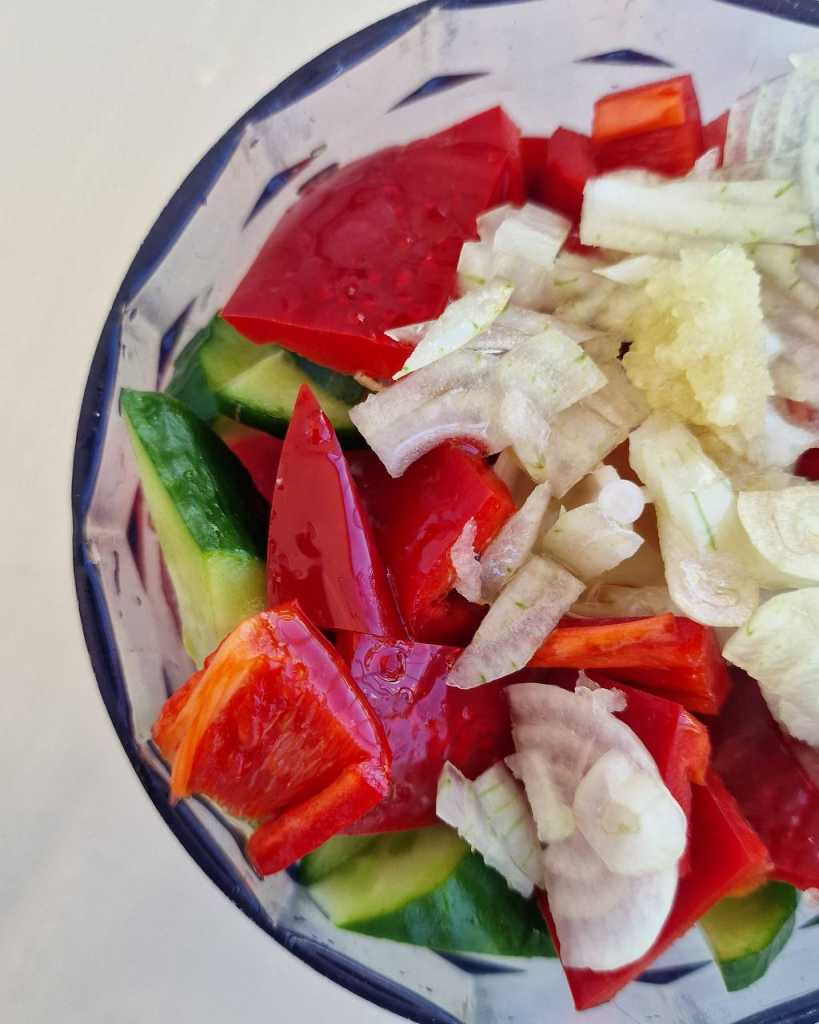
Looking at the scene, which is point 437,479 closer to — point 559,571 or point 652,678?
point 559,571

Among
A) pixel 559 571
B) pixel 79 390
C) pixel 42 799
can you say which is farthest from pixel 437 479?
pixel 42 799

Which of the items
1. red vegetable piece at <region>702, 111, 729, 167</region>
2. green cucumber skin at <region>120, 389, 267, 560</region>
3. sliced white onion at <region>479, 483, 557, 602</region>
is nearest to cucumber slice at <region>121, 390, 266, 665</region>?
green cucumber skin at <region>120, 389, 267, 560</region>

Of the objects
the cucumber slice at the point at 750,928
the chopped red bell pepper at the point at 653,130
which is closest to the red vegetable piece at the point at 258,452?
the chopped red bell pepper at the point at 653,130

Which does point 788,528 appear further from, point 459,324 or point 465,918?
point 465,918

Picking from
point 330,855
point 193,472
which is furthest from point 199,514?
point 330,855

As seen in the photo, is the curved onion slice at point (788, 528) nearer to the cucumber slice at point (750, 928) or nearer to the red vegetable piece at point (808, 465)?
the red vegetable piece at point (808, 465)
